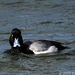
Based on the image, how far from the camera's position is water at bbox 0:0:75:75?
396 inches

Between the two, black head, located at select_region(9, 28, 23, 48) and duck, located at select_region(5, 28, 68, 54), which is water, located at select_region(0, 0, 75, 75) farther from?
black head, located at select_region(9, 28, 23, 48)

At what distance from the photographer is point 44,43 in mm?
11602

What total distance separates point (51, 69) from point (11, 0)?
8.72 metres

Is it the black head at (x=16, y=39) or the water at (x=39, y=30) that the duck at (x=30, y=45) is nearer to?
the black head at (x=16, y=39)

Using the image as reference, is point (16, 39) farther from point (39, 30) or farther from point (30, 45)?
point (39, 30)

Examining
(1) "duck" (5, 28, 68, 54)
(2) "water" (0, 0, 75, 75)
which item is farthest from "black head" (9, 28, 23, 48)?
(2) "water" (0, 0, 75, 75)

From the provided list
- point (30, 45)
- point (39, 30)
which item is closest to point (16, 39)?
point (30, 45)

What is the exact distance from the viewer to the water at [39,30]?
10.1 m

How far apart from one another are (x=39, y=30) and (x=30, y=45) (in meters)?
2.44

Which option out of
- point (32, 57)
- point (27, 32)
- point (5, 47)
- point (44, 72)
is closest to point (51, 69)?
point (44, 72)

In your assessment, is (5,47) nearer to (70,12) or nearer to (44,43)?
(44,43)

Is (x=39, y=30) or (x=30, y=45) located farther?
(x=39, y=30)

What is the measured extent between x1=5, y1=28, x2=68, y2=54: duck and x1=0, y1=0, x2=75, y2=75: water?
0.63 feet

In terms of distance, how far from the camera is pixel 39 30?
13.9 m
